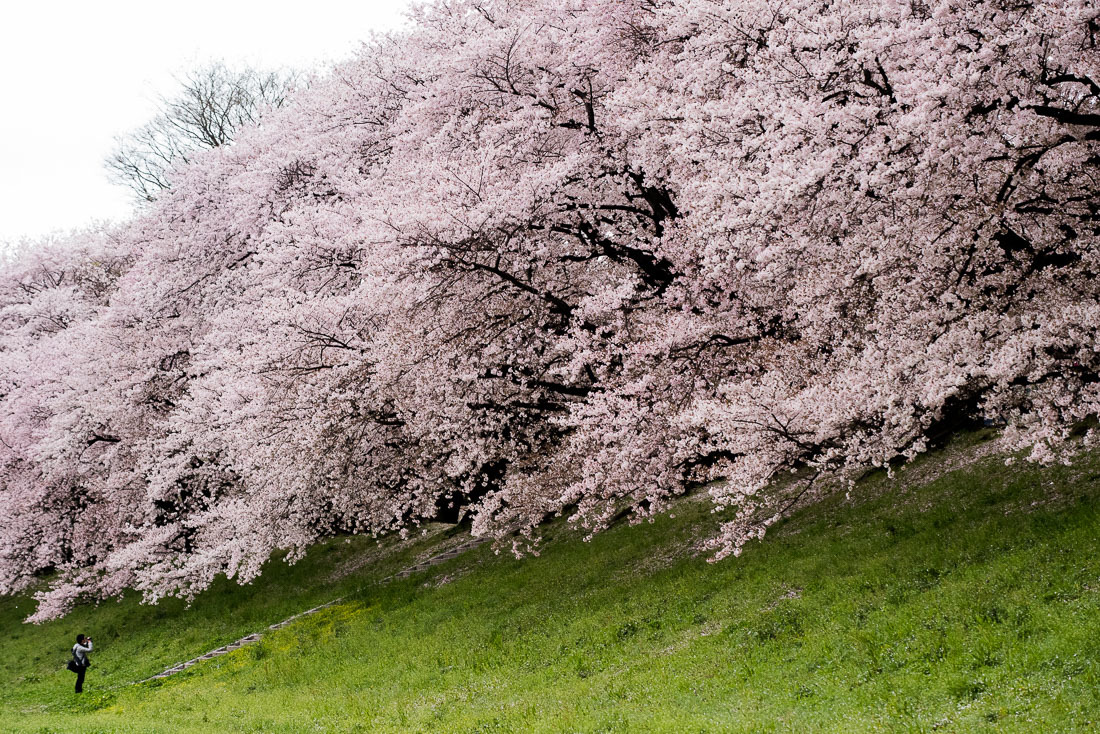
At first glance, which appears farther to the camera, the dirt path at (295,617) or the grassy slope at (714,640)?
the dirt path at (295,617)

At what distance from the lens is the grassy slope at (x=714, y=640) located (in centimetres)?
984

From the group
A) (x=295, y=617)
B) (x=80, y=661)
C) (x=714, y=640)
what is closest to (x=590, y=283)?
(x=714, y=640)

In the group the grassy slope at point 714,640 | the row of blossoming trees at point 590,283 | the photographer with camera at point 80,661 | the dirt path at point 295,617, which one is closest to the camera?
the grassy slope at point 714,640

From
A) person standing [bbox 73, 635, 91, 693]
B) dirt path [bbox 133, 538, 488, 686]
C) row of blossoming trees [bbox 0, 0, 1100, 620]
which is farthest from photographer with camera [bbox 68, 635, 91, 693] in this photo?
row of blossoming trees [bbox 0, 0, 1100, 620]

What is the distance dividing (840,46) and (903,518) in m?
8.25

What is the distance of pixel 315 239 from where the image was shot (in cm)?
2030

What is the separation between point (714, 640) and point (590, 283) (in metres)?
8.04

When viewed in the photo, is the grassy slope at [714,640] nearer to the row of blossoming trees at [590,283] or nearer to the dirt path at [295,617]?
the dirt path at [295,617]

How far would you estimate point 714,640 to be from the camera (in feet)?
44.4

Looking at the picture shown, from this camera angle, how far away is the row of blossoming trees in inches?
441

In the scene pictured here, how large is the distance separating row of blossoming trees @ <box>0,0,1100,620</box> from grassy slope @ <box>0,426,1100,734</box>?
160cm

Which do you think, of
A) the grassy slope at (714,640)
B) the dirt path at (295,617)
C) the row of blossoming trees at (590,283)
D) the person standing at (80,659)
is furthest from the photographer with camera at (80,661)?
the row of blossoming trees at (590,283)

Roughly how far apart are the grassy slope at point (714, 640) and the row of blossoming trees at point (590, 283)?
1.60m

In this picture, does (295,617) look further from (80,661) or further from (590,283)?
(590,283)
